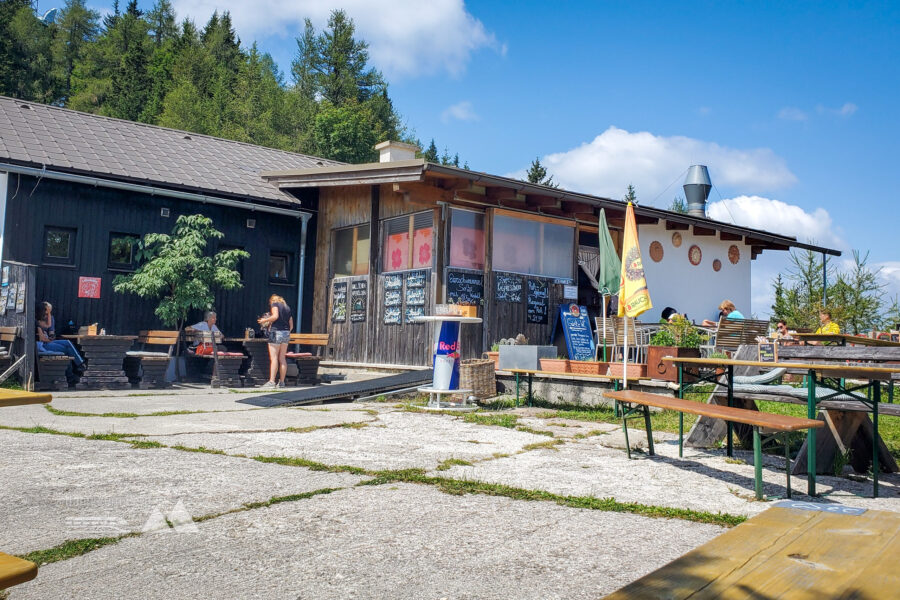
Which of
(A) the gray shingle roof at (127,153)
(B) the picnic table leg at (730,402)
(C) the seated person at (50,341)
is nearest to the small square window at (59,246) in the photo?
(C) the seated person at (50,341)

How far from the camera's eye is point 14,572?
1427 mm

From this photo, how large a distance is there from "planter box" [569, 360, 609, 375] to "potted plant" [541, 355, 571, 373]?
0.17ft

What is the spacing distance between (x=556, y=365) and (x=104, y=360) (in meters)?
6.84

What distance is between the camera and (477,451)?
563cm

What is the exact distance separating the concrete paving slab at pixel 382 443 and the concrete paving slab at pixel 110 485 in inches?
18.0

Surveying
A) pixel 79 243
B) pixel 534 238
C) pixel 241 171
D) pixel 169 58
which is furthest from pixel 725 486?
pixel 169 58

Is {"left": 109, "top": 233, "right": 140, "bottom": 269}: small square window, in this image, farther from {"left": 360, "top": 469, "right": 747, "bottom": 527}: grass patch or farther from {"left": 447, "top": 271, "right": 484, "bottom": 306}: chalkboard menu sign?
{"left": 360, "top": 469, "right": 747, "bottom": 527}: grass patch

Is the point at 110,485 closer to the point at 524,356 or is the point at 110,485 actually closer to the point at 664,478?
the point at 664,478

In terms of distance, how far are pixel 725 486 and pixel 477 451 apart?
1885mm

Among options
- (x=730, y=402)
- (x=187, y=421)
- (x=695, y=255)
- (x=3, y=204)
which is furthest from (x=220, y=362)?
(x=695, y=255)

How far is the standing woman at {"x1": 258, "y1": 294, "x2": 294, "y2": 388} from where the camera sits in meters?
11.3

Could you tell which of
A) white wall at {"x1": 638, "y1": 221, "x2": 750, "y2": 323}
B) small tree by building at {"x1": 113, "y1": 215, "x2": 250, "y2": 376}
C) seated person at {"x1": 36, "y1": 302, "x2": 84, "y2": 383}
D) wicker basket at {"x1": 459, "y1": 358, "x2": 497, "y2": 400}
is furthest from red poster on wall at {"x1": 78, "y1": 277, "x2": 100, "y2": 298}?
white wall at {"x1": 638, "y1": 221, "x2": 750, "y2": 323}

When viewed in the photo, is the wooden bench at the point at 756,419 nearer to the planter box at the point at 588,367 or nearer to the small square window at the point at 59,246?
the planter box at the point at 588,367

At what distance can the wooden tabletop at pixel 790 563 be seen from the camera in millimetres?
1346
